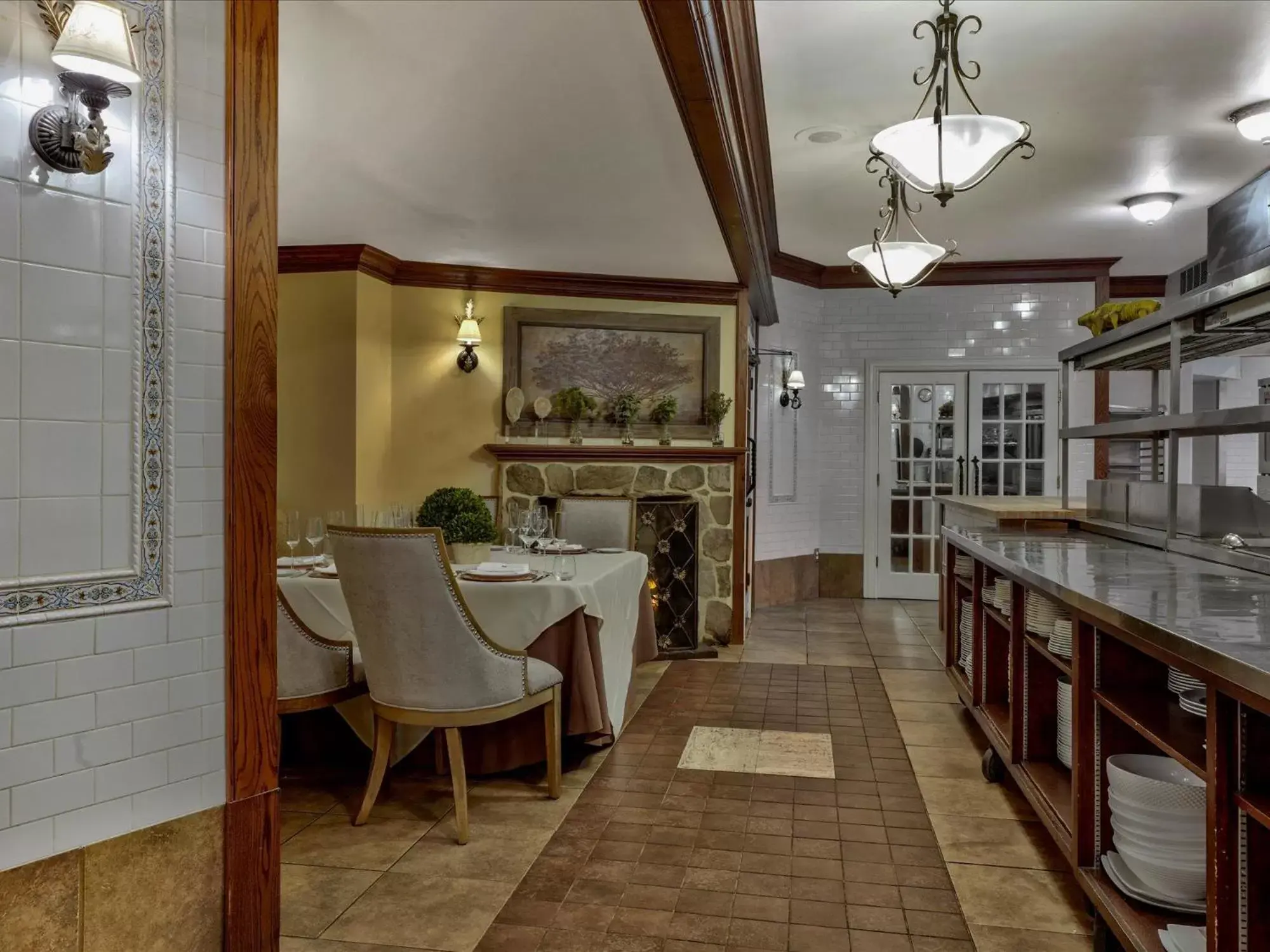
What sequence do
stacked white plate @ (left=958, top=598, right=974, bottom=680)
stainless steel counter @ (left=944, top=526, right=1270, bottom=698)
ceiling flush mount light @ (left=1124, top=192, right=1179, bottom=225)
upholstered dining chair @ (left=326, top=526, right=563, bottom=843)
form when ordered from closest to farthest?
stainless steel counter @ (left=944, top=526, right=1270, bottom=698)
upholstered dining chair @ (left=326, top=526, right=563, bottom=843)
stacked white plate @ (left=958, top=598, right=974, bottom=680)
ceiling flush mount light @ (left=1124, top=192, right=1179, bottom=225)

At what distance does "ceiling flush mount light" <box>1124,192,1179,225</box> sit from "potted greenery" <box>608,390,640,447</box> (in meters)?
3.18

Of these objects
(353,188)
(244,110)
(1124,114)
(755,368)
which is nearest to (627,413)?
(755,368)

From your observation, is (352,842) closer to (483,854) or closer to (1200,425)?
(483,854)

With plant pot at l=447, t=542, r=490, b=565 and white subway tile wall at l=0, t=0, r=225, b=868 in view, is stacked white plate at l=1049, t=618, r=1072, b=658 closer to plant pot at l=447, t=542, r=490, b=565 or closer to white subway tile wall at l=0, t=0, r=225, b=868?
plant pot at l=447, t=542, r=490, b=565

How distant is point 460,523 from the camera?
3451mm

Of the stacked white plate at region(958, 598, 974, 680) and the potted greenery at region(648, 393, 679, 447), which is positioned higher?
the potted greenery at region(648, 393, 679, 447)

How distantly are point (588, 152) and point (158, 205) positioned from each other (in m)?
2.34

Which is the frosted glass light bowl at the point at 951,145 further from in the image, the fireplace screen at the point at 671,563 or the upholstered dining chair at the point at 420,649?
the fireplace screen at the point at 671,563

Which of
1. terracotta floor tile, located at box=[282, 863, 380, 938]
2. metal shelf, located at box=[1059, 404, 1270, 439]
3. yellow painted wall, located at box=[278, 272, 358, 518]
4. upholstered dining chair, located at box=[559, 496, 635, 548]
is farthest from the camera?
yellow painted wall, located at box=[278, 272, 358, 518]

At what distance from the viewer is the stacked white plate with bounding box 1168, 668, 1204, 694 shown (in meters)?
1.82

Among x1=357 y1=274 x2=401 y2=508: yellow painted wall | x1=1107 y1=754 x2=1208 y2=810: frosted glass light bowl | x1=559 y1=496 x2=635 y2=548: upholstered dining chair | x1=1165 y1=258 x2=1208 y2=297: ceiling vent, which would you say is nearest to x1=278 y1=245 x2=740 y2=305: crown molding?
x1=357 y1=274 x2=401 y2=508: yellow painted wall

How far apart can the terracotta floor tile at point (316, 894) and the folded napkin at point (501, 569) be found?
1.10 metres

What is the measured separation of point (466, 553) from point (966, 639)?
2276 mm

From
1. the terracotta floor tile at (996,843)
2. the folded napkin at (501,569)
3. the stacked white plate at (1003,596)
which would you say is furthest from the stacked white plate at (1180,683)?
the folded napkin at (501,569)
